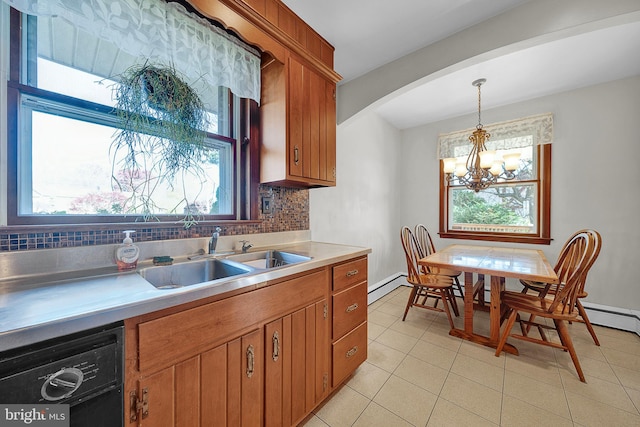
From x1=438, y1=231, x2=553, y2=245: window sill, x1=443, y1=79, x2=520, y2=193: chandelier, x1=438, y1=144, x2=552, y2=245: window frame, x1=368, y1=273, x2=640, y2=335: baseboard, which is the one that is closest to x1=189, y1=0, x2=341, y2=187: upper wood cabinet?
x1=443, y1=79, x2=520, y2=193: chandelier

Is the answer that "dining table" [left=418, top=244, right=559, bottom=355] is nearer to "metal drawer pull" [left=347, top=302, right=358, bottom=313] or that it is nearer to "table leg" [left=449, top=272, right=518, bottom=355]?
"table leg" [left=449, top=272, right=518, bottom=355]

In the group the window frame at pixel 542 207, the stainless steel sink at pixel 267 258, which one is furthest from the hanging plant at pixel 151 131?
the window frame at pixel 542 207

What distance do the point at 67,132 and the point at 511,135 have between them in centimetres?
404

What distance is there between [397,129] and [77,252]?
12.8ft

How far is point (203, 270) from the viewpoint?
1.39 metres

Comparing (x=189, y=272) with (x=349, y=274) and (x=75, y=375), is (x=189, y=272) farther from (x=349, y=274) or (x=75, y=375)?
(x=349, y=274)

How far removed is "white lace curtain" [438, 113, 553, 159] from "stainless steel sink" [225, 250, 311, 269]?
9.60 feet

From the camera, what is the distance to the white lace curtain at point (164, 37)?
3.35 ft

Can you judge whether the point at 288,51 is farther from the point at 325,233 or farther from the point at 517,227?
the point at 517,227

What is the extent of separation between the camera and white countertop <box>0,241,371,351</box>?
59 cm

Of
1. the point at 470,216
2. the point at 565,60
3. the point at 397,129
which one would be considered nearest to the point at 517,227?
the point at 470,216

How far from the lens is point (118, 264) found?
3.68 feet

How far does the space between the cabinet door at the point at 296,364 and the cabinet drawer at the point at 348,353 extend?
3.6 inches

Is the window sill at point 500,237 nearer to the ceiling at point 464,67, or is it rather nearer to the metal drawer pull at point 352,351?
the ceiling at point 464,67
